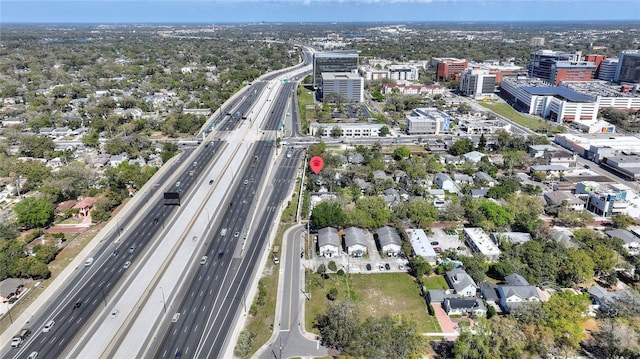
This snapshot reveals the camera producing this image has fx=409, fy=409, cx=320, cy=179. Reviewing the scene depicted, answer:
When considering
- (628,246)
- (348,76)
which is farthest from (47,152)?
(628,246)

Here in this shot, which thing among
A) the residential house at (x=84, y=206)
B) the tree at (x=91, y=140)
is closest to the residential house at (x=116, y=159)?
the tree at (x=91, y=140)

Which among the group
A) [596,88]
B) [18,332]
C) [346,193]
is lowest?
[18,332]

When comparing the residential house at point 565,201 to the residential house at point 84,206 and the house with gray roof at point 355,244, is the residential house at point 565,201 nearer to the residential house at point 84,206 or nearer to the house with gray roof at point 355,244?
the house with gray roof at point 355,244

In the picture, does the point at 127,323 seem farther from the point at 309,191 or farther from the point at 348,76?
the point at 348,76

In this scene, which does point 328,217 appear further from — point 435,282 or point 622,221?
point 622,221

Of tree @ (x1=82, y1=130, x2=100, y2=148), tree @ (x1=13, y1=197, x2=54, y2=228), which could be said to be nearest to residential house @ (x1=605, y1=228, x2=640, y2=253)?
tree @ (x1=13, y1=197, x2=54, y2=228)

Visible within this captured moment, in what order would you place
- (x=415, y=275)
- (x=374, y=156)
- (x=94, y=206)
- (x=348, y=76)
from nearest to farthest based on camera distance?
(x=415, y=275) → (x=94, y=206) → (x=374, y=156) → (x=348, y=76)
